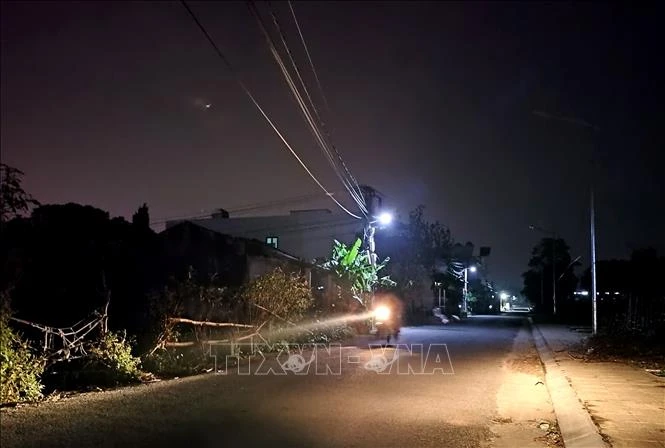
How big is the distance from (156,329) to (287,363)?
3846 millimetres

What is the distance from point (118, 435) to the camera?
25.8ft

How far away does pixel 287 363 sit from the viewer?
16578 millimetres

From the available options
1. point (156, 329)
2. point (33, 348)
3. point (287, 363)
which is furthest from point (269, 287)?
point (33, 348)

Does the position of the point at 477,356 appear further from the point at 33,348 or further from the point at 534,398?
the point at 33,348

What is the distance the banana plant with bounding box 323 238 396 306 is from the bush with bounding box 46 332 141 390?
18.7 m

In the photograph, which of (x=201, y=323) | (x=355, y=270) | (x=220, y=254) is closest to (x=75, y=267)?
(x=201, y=323)

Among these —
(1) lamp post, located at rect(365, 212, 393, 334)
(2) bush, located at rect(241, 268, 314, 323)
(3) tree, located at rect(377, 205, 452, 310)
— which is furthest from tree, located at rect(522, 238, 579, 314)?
(2) bush, located at rect(241, 268, 314, 323)

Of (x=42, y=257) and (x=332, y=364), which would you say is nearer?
(x=42, y=257)

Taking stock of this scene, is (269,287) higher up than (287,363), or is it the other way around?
(269,287)

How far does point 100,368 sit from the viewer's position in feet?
38.8

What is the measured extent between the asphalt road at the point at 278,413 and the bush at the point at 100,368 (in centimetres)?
58

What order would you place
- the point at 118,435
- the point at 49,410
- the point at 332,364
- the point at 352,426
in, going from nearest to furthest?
the point at 118,435 < the point at 352,426 < the point at 49,410 < the point at 332,364

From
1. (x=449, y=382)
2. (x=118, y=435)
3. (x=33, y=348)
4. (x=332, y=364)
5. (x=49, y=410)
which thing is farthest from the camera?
(x=332, y=364)

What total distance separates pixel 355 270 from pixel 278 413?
21628 millimetres
